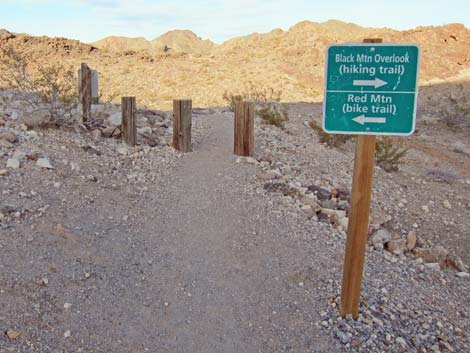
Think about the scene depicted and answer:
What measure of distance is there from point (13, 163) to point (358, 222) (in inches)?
146

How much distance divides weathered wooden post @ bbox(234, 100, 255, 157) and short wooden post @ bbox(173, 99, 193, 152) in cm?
72

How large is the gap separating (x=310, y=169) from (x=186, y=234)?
305 centimetres

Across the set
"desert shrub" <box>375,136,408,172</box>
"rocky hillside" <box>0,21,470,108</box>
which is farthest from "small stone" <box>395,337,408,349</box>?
"rocky hillside" <box>0,21,470,108</box>

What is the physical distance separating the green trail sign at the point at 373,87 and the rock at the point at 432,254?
253 centimetres

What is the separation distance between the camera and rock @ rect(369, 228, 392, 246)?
16.8ft

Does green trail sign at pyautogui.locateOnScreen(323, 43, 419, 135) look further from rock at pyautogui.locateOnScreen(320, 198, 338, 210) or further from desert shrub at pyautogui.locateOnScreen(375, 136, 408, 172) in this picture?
desert shrub at pyautogui.locateOnScreen(375, 136, 408, 172)

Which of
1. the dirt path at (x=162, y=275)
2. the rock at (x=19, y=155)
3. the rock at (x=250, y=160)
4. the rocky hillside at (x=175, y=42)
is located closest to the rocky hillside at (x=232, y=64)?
the rock at (x=250, y=160)

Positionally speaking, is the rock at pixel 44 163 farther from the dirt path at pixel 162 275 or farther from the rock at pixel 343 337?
the rock at pixel 343 337

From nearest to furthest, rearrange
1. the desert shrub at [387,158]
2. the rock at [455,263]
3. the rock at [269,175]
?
1. the rock at [455,263]
2. the rock at [269,175]
3. the desert shrub at [387,158]

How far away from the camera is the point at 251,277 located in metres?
4.01

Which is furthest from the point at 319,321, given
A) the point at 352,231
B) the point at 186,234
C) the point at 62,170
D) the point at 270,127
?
the point at 270,127

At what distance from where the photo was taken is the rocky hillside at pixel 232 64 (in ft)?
59.5

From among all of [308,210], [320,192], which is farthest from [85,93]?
[308,210]

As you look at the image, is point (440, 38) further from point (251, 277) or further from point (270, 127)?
point (251, 277)
